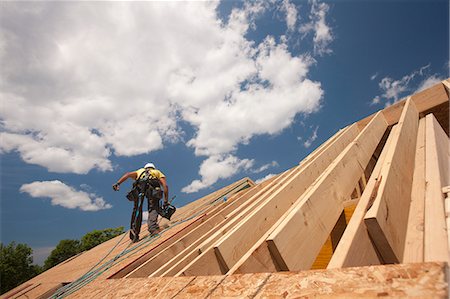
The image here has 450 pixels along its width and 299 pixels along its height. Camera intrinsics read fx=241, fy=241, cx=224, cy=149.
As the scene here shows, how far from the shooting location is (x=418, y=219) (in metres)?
1.20

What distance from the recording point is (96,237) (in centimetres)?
3091

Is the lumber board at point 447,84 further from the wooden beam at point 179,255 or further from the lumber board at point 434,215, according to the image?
the wooden beam at point 179,255

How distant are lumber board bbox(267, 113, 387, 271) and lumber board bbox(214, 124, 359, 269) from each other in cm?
33

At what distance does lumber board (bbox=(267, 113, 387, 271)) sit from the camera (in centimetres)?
107

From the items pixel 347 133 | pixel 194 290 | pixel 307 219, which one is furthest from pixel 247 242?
pixel 347 133

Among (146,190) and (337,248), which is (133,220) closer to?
Answer: (146,190)

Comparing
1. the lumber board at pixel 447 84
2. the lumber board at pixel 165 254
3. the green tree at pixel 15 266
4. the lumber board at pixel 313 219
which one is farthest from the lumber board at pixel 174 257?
the green tree at pixel 15 266

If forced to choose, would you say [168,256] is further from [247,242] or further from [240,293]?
[240,293]

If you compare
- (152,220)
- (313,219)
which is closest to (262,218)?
(313,219)

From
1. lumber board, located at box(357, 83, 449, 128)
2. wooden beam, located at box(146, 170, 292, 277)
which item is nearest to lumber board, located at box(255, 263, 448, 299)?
wooden beam, located at box(146, 170, 292, 277)

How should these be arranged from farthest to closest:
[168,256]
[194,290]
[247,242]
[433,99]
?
[433,99]
[168,256]
[247,242]
[194,290]

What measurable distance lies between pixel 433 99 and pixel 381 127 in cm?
79

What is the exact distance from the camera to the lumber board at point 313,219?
1065mm

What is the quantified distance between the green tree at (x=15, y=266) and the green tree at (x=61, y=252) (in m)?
1.24
